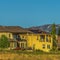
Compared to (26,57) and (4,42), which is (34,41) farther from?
(26,57)

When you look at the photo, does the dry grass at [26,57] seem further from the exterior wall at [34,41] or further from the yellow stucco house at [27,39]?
the exterior wall at [34,41]

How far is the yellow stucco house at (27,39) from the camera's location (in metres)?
85.7

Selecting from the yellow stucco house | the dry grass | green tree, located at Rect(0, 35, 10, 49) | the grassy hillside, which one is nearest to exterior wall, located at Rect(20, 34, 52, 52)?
the yellow stucco house

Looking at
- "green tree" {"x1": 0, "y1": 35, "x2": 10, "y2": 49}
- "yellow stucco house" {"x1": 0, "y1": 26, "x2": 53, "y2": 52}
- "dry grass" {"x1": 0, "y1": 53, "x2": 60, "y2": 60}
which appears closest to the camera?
"dry grass" {"x1": 0, "y1": 53, "x2": 60, "y2": 60}

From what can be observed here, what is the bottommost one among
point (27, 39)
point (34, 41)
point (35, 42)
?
point (35, 42)

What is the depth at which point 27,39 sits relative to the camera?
297 feet

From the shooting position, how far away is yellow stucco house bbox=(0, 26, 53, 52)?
8569 centimetres

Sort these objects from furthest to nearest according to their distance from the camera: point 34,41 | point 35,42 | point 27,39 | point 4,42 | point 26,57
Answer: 1. point 27,39
2. point 34,41
3. point 35,42
4. point 4,42
5. point 26,57

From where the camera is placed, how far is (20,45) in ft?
290

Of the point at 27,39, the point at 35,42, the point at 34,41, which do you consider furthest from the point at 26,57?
the point at 27,39

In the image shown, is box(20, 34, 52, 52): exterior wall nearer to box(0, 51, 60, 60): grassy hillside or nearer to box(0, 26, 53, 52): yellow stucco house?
box(0, 26, 53, 52): yellow stucco house

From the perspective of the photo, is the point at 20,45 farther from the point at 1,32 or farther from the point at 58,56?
the point at 58,56

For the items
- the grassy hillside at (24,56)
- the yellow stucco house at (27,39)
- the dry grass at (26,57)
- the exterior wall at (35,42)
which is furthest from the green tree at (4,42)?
the dry grass at (26,57)

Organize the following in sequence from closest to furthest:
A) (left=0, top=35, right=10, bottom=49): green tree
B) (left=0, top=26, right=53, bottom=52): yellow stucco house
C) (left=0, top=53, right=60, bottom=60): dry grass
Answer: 1. (left=0, top=53, right=60, bottom=60): dry grass
2. (left=0, top=35, right=10, bottom=49): green tree
3. (left=0, top=26, right=53, bottom=52): yellow stucco house
